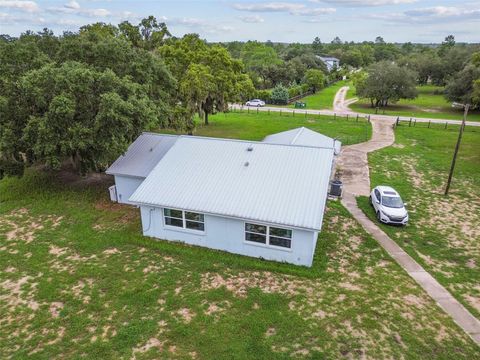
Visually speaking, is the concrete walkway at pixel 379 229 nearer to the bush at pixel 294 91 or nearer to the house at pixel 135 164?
the house at pixel 135 164

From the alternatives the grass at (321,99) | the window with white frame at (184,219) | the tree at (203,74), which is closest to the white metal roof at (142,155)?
the window with white frame at (184,219)

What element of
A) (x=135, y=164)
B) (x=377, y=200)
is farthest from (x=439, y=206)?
(x=135, y=164)

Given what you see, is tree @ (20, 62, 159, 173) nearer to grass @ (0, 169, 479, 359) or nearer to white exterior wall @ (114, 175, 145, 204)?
white exterior wall @ (114, 175, 145, 204)

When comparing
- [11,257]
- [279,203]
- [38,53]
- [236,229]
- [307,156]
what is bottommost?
[11,257]

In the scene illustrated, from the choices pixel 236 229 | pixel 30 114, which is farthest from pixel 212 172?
pixel 30 114

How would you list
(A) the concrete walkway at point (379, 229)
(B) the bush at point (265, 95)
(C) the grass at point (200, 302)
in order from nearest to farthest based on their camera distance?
(C) the grass at point (200, 302) < (A) the concrete walkway at point (379, 229) < (B) the bush at point (265, 95)

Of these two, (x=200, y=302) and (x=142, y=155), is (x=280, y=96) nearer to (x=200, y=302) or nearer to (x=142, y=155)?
(x=142, y=155)

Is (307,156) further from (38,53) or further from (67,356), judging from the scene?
(38,53)
